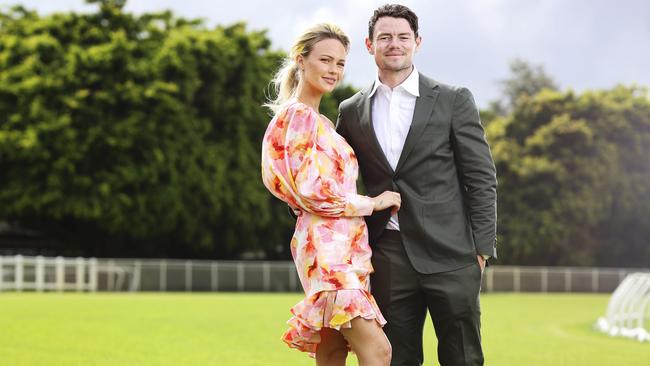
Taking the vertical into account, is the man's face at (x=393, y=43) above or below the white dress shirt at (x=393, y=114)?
above

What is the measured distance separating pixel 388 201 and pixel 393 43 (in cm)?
81

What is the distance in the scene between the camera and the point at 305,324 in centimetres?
528

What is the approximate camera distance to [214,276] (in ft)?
121

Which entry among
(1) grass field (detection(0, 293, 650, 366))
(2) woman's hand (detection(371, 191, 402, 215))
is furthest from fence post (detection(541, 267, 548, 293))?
(2) woman's hand (detection(371, 191, 402, 215))

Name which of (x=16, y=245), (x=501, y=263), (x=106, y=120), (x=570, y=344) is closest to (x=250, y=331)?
(x=570, y=344)

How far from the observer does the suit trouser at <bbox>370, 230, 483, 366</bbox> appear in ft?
18.1

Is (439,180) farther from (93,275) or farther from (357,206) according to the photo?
(93,275)

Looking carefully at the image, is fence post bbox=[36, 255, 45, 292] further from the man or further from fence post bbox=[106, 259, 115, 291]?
the man

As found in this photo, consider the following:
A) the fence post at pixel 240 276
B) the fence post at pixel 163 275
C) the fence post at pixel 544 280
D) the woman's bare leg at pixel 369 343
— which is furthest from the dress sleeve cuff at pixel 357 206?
the fence post at pixel 544 280

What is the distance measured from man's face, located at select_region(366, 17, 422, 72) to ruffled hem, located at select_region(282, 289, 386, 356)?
1203mm

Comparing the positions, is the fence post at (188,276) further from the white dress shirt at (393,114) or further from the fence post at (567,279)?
the white dress shirt at (393,114)

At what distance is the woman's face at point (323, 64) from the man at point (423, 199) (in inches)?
11.4

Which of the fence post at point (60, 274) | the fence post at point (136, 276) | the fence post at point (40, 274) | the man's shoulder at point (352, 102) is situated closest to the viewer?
the man's shoulder at point (352, 102)

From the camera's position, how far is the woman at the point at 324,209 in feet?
17.0
